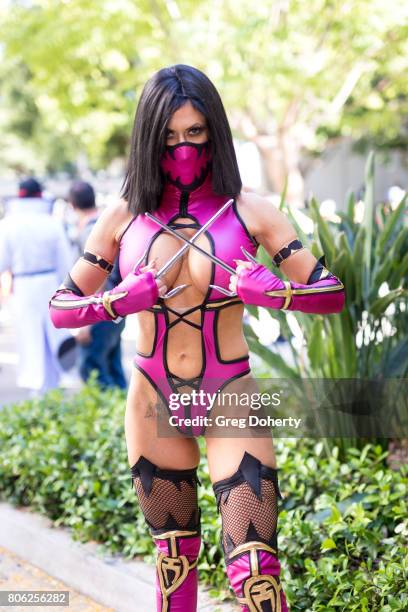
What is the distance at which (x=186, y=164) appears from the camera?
2.91m

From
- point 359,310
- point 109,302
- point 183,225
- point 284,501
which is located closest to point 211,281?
point 183,225

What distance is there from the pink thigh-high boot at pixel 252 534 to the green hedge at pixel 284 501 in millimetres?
659

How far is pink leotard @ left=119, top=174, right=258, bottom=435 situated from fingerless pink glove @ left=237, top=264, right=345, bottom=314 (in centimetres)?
16

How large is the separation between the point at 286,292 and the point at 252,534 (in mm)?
764

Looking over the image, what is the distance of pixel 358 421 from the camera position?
4637 millimetres

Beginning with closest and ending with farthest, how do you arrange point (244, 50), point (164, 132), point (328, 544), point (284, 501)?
point (164, 132), point (328, 544), point (284, 501), point (244, 50)

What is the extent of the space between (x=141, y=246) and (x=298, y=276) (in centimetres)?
53

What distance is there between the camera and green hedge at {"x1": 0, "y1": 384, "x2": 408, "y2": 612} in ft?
11.3

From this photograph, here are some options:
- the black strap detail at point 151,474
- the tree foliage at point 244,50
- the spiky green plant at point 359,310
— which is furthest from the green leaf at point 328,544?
the tree foliage at point 244,50

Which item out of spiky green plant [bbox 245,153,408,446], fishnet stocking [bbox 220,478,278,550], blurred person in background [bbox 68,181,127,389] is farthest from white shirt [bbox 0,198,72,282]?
fishnet stocking [bbox 220,478,278,550]

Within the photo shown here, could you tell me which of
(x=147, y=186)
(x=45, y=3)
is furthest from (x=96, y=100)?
(x=147, y=186)

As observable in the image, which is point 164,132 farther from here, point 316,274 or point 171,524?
point 171,524

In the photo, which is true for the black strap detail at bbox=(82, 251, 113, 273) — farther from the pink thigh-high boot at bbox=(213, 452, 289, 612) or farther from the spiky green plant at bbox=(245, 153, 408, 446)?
the spiky green plant at bbox=(245, 153, 408, 446)

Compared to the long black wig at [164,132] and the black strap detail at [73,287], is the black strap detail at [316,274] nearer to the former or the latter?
the long black wig at [164,132]
